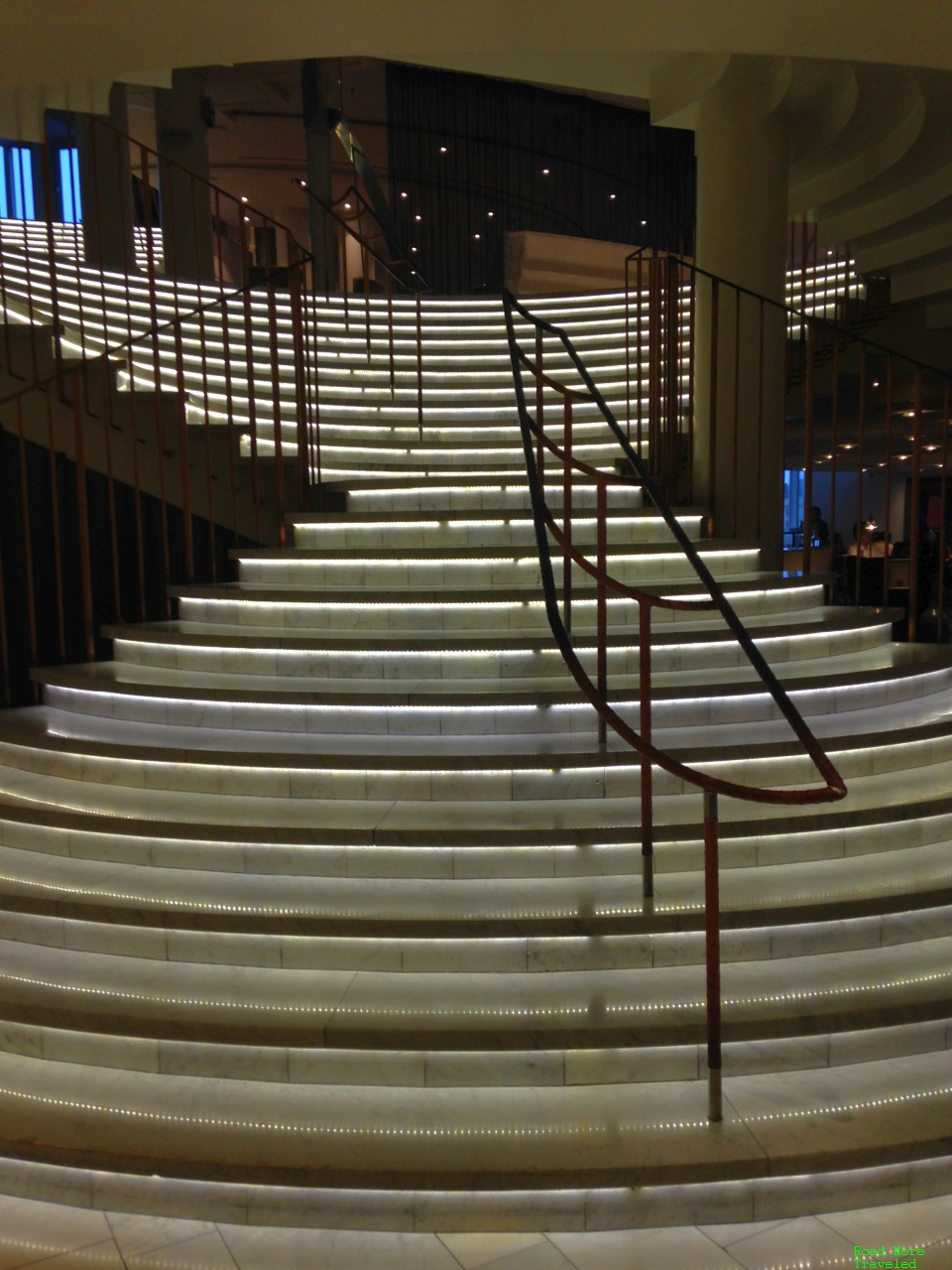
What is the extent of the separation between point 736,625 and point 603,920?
3.01 feet

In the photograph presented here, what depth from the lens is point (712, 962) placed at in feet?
7.94

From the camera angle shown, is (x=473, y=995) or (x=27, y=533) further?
(x=27, y=533)

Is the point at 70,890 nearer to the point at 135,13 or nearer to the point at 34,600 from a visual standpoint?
the point at 34,600

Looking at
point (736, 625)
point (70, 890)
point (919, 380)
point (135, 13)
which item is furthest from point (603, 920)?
point (135, 13)

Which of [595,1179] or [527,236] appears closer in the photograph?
[595,1179]

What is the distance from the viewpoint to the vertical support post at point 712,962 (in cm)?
239

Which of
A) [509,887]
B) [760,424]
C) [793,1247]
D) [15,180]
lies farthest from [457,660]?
[15,180]

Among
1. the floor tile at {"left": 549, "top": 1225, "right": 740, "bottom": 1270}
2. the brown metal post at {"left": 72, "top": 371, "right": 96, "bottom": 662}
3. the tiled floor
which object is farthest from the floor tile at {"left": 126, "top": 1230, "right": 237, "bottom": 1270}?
the brown metal post at {"left": 72, "top": 371, "right": 96, "bottom": 662}

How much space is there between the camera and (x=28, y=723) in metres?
4.16

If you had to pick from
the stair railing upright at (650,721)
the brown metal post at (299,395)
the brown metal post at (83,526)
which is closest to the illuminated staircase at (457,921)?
the stair railing upright at (650,721)

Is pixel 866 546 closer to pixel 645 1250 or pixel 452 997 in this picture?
pixel 452 997

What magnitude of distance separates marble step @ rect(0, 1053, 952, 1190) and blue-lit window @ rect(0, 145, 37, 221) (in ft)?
48.1

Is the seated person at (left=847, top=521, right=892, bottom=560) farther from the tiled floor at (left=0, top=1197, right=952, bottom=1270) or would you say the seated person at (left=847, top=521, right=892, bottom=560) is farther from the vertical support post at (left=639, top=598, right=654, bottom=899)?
the tiled floor at (left=0, top=1197, right=952, bottom=1270)

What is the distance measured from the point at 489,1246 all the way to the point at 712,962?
2.62ft
